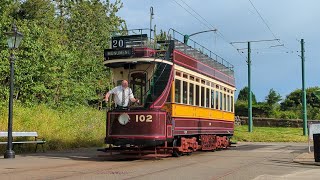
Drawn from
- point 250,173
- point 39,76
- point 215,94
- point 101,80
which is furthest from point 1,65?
point 250,173

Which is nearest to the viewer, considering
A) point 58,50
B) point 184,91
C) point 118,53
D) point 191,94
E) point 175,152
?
point 118,53

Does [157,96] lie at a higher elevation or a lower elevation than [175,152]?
higher

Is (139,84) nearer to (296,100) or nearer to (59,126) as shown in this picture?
(59,126)

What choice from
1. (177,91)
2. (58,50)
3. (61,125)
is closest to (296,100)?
(58,50)

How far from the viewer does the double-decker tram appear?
1544 centimetres

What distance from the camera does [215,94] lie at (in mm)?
21500

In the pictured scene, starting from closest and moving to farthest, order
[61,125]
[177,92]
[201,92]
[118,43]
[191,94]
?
1. [118,43]
2. [177,92]
3. [191,94]
4. [201,92]
5. [61,125]

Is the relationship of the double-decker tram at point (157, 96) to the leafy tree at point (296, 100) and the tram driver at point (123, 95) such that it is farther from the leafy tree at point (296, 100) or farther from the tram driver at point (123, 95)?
the leafy tree at point (296, 100)

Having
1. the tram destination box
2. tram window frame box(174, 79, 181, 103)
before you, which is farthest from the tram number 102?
the tram destination box

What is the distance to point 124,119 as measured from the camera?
50.8 ft

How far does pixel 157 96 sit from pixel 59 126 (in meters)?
8.34

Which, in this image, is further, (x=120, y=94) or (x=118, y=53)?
(x=118, y=53)

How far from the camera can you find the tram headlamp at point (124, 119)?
50.7 feet

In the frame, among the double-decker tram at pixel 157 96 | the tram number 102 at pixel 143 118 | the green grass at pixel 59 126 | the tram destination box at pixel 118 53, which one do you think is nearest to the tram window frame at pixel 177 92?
the double-decker tram at pixel 157 96
